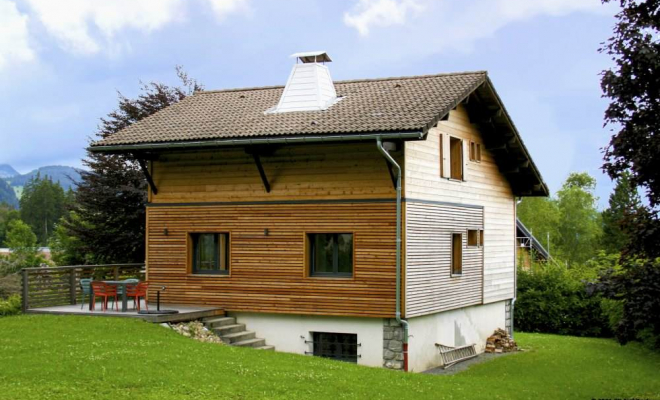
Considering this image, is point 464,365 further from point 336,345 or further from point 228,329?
point 228,329

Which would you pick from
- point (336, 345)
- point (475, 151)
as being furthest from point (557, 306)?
point (336, 345)

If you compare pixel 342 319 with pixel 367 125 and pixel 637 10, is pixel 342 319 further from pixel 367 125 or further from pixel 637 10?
pixel 637 10

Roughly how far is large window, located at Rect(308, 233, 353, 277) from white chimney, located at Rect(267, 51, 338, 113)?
3.22 m

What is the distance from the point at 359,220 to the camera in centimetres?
1875

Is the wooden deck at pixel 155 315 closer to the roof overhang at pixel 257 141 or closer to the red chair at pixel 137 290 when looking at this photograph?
the red chair at pixel 137 290

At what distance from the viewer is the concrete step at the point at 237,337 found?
18.9 m

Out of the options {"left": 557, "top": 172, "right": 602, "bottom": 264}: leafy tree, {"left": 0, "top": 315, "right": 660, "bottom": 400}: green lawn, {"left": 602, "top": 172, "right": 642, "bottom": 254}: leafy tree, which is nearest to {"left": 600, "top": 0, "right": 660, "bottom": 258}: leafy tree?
{"left": 0, "top": 315, "right": 660, "bottom": 400}: green lawn

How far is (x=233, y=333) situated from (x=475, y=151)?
8.29 m

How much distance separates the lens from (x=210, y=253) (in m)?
20.5

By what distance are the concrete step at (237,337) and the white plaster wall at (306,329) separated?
17cm

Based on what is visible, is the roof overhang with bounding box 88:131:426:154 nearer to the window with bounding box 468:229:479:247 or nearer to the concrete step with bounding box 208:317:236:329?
the concrete step with bounding box 208:317:236:329

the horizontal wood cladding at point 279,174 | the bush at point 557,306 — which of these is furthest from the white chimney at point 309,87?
the bush at point 557,306

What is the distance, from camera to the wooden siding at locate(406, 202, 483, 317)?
18.8 meters

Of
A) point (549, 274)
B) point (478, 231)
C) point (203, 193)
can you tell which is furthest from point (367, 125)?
point (549, 274)
